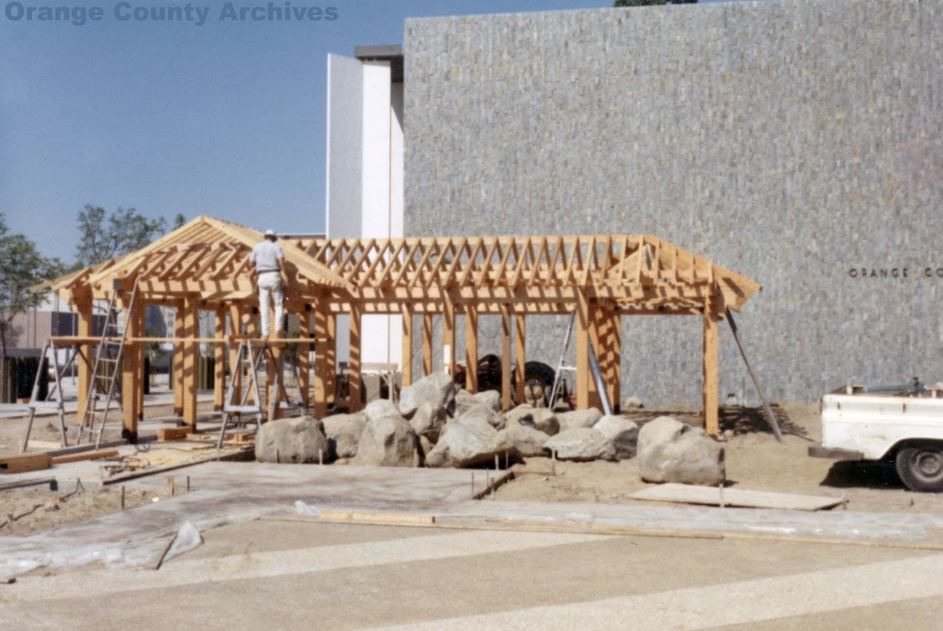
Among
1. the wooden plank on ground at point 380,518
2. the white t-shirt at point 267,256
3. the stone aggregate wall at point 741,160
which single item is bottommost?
the wooden plank on ground at point 380,518

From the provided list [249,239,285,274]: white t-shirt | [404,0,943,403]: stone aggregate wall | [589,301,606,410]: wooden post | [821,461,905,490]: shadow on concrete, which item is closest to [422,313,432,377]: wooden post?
[589,301,606,410]: wooden post

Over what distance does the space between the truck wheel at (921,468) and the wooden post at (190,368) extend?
1186 centimetres

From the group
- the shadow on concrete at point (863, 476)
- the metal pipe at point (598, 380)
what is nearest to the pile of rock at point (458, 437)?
the metal pipe at point (598, 380)

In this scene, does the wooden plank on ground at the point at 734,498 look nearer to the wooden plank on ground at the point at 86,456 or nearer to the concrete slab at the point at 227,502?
the concrete slab at the point at 227,502

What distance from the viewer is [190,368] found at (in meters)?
19.0

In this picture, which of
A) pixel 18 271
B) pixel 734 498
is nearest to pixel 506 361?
pixel 734 498

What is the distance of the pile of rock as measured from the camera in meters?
12.9

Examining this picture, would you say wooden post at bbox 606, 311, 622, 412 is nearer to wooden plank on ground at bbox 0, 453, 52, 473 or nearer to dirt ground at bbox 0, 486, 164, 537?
wooden plank on ground at bbox 0, 453, 52, 473

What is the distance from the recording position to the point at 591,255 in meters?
18.9

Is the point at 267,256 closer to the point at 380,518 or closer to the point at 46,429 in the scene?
the point at 46,429

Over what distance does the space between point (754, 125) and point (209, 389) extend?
68.7ft

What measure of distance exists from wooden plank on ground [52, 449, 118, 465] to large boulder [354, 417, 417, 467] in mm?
3575

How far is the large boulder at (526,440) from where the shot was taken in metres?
14.8

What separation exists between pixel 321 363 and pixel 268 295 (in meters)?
2.59
